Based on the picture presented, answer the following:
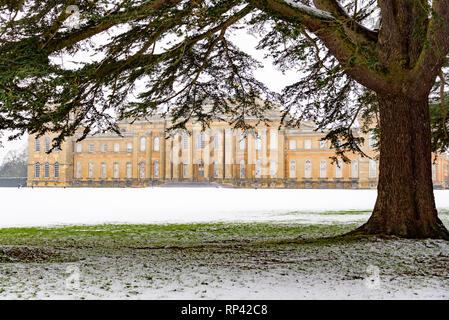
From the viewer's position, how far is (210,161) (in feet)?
202

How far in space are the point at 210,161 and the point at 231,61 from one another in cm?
5299

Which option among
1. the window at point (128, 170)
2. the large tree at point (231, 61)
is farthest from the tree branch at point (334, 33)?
the window at point (128, 170)

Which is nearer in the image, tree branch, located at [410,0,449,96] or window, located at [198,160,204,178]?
tree branch, located at [410,0,449,96]

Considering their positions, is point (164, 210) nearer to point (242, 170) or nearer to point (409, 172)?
point (409, 172)

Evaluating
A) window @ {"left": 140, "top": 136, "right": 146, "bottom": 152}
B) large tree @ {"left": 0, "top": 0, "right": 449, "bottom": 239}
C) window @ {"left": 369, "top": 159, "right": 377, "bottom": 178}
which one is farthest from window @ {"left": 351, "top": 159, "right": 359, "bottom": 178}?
large tree @ {"left": 0, "top": 0, "right": 449, "bottom": 239}

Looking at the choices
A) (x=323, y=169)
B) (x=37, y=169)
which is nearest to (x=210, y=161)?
(x=323, y=169)

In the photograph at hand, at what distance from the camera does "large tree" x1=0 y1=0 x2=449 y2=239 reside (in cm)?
516

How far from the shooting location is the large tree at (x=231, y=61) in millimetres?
5160

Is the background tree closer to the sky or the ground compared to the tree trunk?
→ closer to the sky

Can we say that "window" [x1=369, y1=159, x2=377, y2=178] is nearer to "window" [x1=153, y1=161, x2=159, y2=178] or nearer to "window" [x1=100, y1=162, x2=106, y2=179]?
"window" [x1=153, y1=161, x2=159, y2=178]

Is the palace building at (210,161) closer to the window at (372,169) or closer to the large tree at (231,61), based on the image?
the window at (372,169)

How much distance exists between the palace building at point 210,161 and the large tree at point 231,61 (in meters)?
47.6

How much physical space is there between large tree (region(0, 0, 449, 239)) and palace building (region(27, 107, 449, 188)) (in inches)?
1874
